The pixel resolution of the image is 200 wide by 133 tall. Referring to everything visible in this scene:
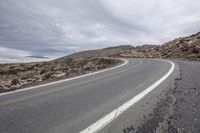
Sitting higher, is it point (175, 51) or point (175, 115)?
point (175, 115)

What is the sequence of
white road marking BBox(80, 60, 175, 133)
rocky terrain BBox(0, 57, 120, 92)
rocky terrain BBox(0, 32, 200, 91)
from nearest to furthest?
1. white road marking BBox(80, 60, 175, 133)
2. rocky terrain BBox(0, 57, 120, 92)
3. rocky terrain BBox(0, 32, 200, 91)

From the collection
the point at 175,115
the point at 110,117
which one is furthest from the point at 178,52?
the point at 110,117

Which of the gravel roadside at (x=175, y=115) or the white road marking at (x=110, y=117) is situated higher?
the white road marking at (x=110, y=117)

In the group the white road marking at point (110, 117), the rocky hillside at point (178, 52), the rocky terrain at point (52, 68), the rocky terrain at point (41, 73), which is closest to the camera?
the white road marking at point (110, 117)

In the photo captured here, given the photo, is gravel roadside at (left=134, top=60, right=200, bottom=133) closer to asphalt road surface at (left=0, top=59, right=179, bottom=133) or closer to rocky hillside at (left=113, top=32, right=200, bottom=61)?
asphalt road surface at (left=0, top=59, right=179, bottom=133)

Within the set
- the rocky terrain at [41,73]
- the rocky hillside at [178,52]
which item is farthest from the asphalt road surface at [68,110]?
the rocky hillside at [178,52]

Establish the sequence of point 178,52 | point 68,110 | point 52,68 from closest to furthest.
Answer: point 68,110
point 52,68
point 178,52

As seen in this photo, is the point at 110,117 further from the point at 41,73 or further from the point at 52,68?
the point at 52,68

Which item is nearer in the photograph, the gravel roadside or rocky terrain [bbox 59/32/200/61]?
the gravel roadside

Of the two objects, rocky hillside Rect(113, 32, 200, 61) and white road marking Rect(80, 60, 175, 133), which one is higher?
white road marking Rect(80, 60, 175, 133)

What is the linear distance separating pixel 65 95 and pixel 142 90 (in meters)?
2.64

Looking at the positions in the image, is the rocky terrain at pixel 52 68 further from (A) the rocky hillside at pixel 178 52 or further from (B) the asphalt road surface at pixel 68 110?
(B) the asphalt road surface at pixel 68 110

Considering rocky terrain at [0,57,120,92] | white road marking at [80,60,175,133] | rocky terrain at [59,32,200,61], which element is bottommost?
rocky terrain at [59,32,200,61]

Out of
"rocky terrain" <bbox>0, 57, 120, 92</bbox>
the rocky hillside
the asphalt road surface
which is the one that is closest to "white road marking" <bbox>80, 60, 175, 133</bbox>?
the asphalt road surface
